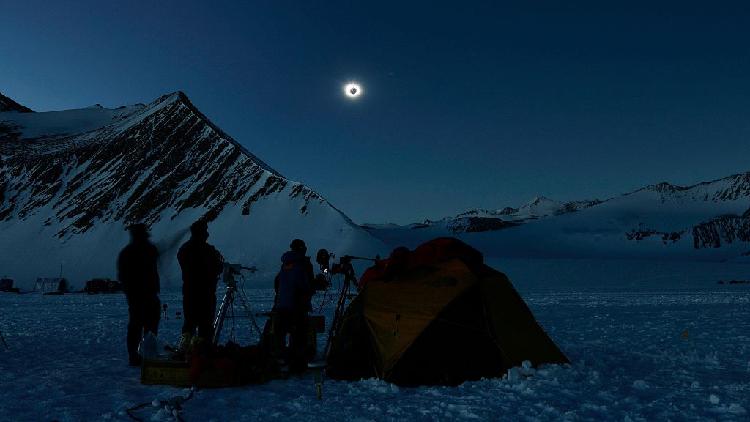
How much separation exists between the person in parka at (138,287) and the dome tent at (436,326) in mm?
3126

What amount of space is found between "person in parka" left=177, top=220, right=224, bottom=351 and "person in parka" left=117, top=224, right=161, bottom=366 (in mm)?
566

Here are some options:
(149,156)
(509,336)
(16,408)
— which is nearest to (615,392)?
(509,336)

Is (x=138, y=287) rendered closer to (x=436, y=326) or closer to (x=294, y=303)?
(x=294, y=303)

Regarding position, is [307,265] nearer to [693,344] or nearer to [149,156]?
[693,344]

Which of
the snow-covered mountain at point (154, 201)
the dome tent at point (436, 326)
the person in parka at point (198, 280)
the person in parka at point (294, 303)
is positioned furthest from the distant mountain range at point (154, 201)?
the dome tent at point (436, 326)

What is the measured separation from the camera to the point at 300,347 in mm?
8547

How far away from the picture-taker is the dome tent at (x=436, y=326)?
7738 millimetres

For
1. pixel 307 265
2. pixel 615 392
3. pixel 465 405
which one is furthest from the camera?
pixel 307 265

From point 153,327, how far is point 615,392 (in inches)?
274

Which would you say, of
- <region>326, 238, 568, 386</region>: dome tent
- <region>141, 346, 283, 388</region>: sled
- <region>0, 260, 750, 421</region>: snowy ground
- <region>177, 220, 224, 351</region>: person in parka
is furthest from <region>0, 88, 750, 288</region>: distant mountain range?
<region>141, 346, 283, 388</region>: sled

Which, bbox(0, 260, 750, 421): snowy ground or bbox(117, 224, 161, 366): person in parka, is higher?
bbox(117, 224, 161, 366): person in parka

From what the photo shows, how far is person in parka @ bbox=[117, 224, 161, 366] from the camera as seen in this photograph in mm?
8953

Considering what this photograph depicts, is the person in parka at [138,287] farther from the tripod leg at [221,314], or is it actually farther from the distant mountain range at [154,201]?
the distant mountain range at [154,201]

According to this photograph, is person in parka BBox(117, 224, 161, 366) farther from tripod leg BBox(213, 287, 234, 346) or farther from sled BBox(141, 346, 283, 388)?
sled BBox(141, 346, 283, 388)
